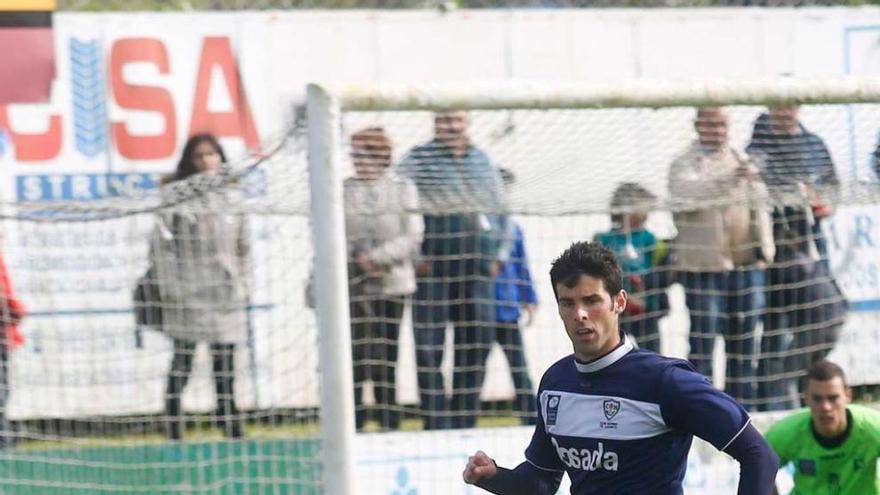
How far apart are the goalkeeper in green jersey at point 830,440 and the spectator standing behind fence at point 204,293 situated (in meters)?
2.55

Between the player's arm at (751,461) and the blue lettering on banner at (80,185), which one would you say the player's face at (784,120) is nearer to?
the blue lettering on banner at (80,185)

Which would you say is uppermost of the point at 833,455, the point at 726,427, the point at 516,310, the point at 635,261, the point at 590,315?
the point at 635,261

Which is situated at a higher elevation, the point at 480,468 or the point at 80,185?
the point at 80,185

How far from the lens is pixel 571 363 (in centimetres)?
482

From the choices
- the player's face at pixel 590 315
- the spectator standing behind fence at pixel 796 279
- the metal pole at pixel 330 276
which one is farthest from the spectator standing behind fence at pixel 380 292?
the player's face at pixel 590 315

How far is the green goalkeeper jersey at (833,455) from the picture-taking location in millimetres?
7457

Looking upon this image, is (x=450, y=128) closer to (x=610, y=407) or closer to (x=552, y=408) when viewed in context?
(x=552, y=408)

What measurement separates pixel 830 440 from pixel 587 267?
324 centimetres

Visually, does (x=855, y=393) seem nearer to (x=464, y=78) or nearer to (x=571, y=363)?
(x=464, y=78)

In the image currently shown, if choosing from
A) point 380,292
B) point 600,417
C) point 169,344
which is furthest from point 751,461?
point 169,344

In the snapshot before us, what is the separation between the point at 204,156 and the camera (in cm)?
852

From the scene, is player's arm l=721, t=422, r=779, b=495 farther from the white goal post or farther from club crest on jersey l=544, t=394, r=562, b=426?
the white goal post

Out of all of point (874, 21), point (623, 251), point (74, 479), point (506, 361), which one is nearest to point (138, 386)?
point (74, 479)

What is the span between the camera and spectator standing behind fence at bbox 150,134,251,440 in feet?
26.3
